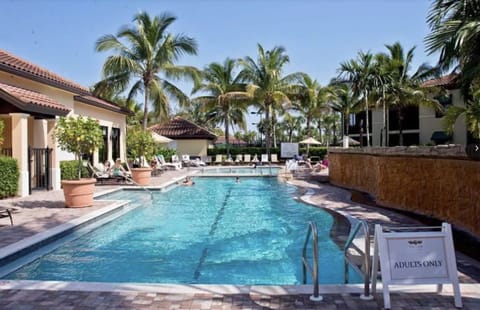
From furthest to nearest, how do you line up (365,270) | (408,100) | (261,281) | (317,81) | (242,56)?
(317,81)
(242,56)
(408,100)
(261,281)
(365,270)

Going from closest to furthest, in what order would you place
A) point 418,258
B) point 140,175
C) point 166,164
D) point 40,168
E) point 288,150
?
point 418,258, point 40,168, point 140,175, point 166,164, point 288,150

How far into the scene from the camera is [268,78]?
33.5 m

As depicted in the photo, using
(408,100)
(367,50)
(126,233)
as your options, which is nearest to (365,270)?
(126,233)

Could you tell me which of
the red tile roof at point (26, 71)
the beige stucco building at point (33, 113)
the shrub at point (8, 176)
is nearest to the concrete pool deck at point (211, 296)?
the shrub at point (8, 176)

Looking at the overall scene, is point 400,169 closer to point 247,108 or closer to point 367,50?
point 367,50

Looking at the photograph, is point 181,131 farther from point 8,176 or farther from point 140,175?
point 8,176

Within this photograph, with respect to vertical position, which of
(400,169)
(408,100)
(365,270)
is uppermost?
(408,100)

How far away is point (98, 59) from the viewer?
2278 cm

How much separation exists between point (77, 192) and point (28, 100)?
13.3 ft

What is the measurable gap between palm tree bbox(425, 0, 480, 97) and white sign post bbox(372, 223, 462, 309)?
3.43 metres

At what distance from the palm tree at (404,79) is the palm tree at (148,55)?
1635 cm

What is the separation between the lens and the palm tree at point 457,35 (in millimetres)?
6273

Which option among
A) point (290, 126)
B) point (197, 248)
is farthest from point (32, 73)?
point (290, 126)

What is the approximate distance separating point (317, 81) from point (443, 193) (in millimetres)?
33896
